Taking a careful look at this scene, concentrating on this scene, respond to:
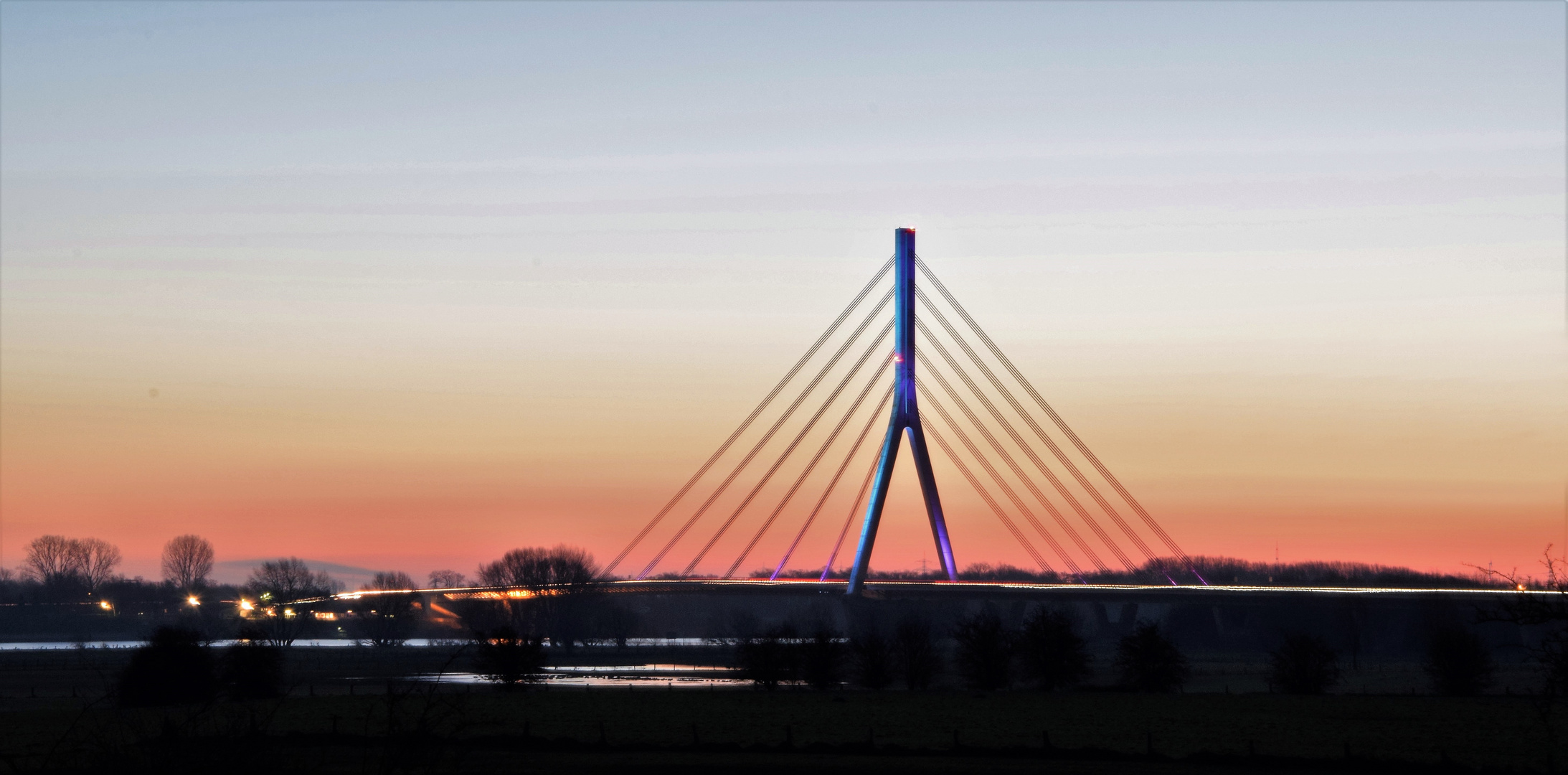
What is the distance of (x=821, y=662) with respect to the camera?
176ft

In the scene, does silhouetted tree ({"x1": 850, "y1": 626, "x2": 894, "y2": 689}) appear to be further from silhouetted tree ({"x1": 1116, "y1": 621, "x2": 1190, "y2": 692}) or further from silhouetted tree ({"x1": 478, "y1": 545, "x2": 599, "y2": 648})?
silhouetted tree ({"x1": 478, "y1": 545, "x2": 599, "y2": 648})

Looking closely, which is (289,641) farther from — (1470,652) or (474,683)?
(1470,652)

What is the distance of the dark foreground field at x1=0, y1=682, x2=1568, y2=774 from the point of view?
28500mm

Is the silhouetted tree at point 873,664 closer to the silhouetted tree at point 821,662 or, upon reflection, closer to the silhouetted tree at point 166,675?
the silhouetted tree at point 821,662

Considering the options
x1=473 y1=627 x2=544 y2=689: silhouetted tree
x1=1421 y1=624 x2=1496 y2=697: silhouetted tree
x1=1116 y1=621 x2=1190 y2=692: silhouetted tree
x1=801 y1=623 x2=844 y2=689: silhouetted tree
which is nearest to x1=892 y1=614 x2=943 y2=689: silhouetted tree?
x1=801 y1=623 x2=844 y2=689: silhouetted tree

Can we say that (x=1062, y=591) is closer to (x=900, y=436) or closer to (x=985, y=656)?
(x=900, y=436)

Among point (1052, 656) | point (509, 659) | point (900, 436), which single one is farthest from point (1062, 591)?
point (509, 659)

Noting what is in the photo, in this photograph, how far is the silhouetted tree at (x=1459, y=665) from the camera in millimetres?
51750

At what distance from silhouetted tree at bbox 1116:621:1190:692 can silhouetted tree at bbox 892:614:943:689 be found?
25.4 ft

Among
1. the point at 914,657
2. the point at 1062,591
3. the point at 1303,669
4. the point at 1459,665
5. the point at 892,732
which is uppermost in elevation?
the point at 1062,591

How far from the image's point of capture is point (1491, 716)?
38.8 meters

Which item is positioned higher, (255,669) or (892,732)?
(255,669)

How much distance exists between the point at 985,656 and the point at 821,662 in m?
6.74

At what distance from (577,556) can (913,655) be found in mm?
73510
